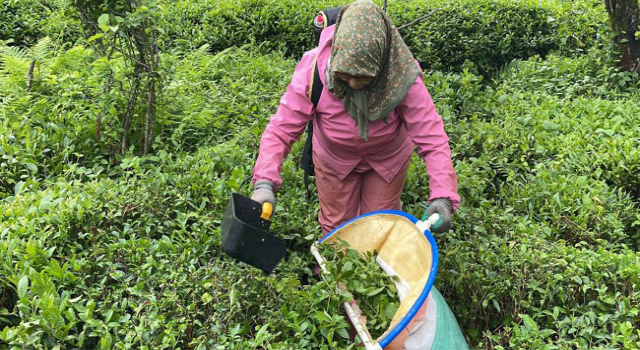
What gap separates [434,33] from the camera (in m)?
5.71

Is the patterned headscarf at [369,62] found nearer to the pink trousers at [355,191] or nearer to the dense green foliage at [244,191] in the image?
→ the pink trousers at [355,191]

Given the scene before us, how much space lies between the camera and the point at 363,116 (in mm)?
2467

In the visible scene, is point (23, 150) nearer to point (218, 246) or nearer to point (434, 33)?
point (218, 246)

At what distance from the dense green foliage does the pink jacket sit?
0.60 m

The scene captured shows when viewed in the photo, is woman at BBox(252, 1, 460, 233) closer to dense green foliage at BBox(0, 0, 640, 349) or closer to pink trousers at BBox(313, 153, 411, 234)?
pink trousers at BBox(313, 153, 411, 234)

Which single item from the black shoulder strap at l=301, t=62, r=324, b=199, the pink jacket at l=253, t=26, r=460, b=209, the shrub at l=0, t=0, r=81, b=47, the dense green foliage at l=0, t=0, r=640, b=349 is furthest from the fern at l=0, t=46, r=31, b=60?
the pink jacket at l=253, t=26, r=460, b=209

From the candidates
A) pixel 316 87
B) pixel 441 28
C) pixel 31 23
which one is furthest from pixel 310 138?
pixel 31 23

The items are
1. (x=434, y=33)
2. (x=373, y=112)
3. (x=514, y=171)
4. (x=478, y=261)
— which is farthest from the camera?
(x=434, y=33)

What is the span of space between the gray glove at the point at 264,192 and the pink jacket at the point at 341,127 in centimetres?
3

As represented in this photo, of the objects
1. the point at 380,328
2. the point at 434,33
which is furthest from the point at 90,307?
the point at 434,33

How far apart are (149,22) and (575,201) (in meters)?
2.88

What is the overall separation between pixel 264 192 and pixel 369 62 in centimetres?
69

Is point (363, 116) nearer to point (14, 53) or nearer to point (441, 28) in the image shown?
point (14, 53)

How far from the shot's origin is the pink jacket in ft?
8.11
